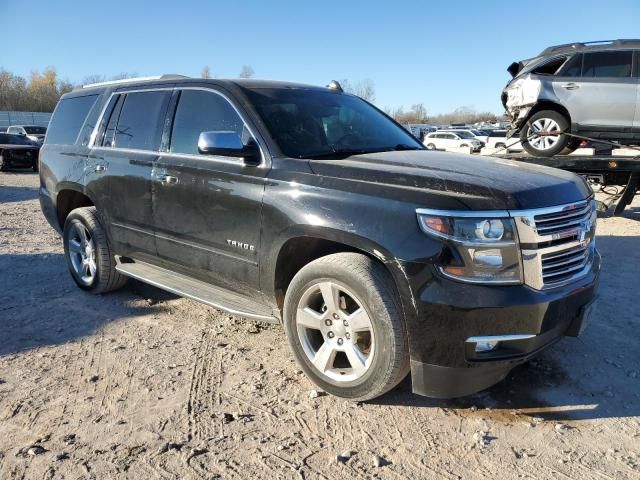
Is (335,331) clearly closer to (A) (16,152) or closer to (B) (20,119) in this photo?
(A) (16,152)

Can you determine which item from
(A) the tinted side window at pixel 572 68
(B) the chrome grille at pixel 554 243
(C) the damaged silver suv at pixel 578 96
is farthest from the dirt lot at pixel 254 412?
(A) the tinted side window at pixel 572 68

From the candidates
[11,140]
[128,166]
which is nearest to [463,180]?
[128,166]

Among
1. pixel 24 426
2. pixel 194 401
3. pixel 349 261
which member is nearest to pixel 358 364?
pixel 349 261

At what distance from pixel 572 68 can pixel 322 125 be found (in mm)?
6704

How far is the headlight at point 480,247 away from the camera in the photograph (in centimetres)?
246

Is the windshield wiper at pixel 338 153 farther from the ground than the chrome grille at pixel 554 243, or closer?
farther from the ground

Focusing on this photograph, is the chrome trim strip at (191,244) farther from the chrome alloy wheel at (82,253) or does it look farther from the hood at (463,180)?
the hood at (463,180)

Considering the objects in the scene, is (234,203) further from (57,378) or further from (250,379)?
(57,378)

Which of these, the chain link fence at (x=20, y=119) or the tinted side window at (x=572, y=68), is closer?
the tinted side window at (x=572, y=68)

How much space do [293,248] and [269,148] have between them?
677 mm

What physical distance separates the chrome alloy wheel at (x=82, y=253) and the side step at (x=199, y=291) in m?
0.48

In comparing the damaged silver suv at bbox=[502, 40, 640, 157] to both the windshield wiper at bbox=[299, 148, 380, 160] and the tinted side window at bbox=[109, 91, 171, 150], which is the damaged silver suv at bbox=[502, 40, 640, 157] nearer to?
the windshield wiper at bbox=[299, 148, 380, 160]

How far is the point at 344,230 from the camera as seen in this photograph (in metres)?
2.75

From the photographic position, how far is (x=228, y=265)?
3.48 m
